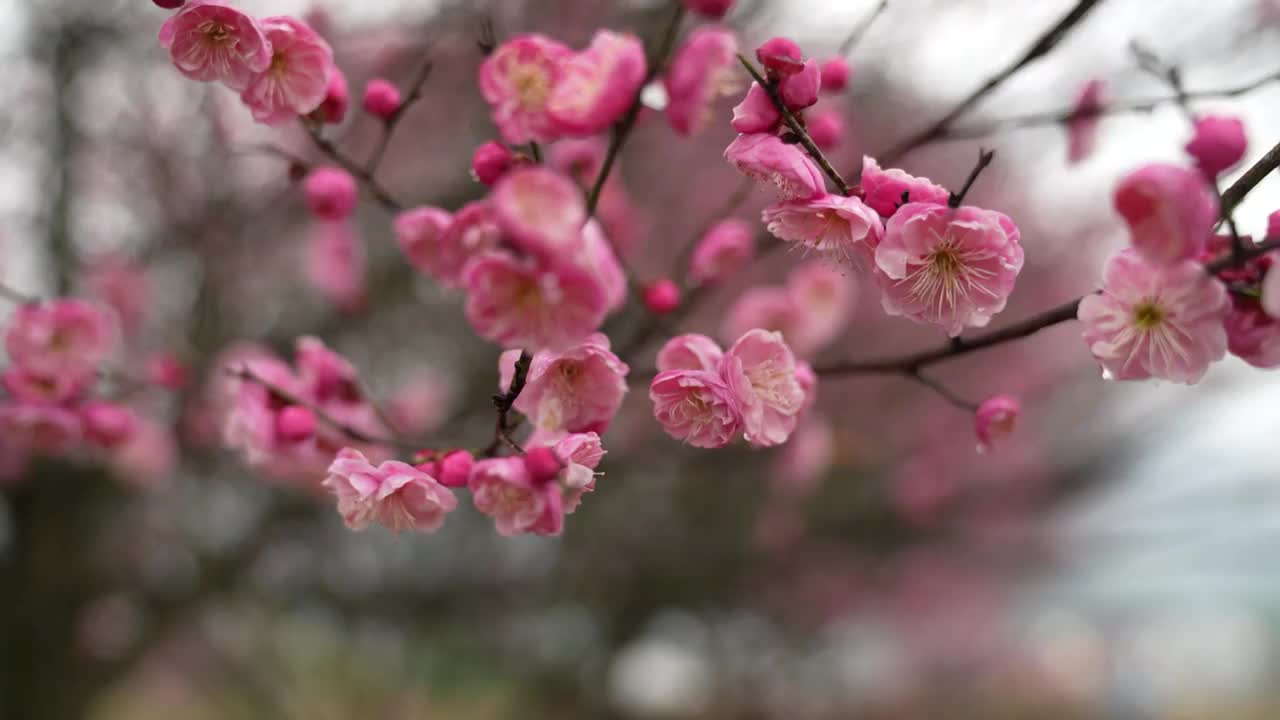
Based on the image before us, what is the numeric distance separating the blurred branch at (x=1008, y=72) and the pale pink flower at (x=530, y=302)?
0.66 meters

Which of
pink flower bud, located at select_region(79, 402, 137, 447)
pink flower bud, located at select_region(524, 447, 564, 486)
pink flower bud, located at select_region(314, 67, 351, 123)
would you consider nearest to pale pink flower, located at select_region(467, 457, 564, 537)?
pink flower bud, located at select_region(524, 447, 564, 486)

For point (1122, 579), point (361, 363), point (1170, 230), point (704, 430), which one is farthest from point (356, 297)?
point (1122, 579)

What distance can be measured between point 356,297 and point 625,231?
0.99 meters

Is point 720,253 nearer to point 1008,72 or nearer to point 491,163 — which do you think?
point 1008,72

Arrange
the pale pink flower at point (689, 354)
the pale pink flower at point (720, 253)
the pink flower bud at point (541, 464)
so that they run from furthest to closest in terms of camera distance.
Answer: the pale pink flower at point (720, 253)
the pale pink flower at point (689, 354)
the pink flower bud at point (541, 464)

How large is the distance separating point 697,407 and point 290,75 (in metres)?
0.58

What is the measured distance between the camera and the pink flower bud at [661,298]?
3.76 ft

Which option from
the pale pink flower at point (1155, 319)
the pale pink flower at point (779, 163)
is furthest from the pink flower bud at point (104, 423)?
the pale pink flower at point (1155, 319)

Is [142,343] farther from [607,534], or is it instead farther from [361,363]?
[607,534]

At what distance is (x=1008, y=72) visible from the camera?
97cm

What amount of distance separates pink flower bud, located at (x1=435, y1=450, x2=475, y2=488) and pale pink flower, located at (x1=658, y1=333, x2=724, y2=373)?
0.75ft

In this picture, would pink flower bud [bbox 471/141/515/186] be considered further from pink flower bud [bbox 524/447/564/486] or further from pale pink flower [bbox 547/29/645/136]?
pink flower bud [bbox 524/447/564/486]

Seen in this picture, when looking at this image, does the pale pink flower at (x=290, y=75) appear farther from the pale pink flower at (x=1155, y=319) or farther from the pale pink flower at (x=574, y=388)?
the pale pink flower at (x=1155, y=319)

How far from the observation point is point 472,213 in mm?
837
